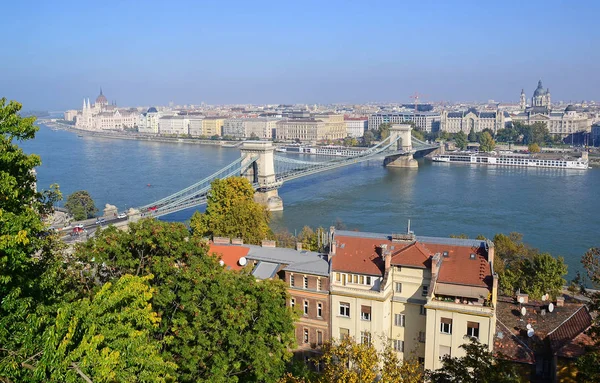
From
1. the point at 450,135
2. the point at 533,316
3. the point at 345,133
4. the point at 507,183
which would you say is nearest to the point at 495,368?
the point at 533,316

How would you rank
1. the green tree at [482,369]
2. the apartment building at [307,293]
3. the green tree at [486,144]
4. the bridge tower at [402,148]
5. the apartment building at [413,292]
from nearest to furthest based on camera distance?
the green tree at [482,369] < the apartment building at [413,292] < the apartment building at [307,293] < the bridge tower at [402,148] < the green tree at [486,144]

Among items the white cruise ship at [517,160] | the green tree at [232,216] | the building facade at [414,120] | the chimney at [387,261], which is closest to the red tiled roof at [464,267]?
the chimney at [387,261]

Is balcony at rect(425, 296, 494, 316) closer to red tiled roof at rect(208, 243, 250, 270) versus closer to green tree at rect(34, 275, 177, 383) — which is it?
red tiled roof at rect(208, 243, 250, 270)

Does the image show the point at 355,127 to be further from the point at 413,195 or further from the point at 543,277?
the point at 543,277

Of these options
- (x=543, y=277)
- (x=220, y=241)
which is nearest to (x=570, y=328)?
(x=543, y=277)

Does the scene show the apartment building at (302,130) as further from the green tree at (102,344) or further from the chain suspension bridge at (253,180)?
the green tree at (102,344)

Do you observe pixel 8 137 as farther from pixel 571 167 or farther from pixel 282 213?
pixel 571 167
